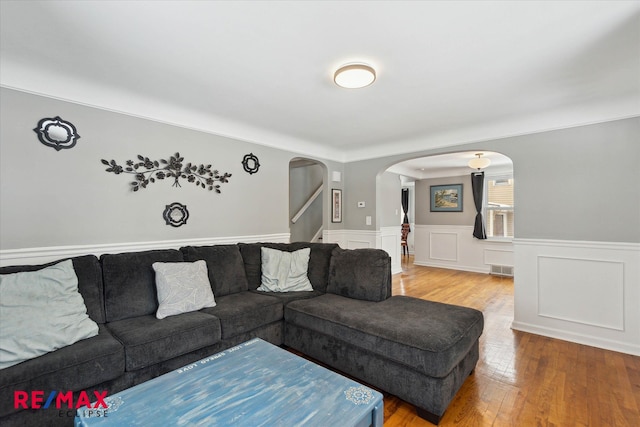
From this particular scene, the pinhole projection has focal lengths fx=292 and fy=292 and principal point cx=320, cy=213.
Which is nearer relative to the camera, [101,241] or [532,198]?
[101,241]

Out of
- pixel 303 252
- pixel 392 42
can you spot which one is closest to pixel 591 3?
pixel 392 42

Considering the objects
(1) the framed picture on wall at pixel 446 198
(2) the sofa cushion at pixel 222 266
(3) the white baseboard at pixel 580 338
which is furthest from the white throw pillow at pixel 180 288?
(1) the framed picture on wall at pixel 446 198

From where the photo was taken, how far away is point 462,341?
189cm

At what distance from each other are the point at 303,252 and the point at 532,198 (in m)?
2.57

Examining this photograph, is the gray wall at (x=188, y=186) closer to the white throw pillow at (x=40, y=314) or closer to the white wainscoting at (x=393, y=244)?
the white throw pillow at (x=40, y=314)

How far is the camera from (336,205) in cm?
496

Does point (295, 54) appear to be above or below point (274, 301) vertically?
above

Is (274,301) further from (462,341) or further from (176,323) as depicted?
(462,341)

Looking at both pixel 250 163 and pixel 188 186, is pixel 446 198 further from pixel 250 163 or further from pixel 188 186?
pixel 188 186

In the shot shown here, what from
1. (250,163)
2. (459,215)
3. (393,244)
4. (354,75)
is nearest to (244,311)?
(250,163)

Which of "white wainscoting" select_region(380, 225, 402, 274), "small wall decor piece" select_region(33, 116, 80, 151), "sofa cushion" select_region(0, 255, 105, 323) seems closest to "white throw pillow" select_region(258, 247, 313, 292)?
"sofa cushion" select_region(0, 255, 105, 323)

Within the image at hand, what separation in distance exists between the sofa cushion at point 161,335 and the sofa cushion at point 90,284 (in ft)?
0.42

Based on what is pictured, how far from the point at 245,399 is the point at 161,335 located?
38.7 inches

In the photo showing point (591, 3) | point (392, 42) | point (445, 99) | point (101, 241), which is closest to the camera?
point (591, 3)
